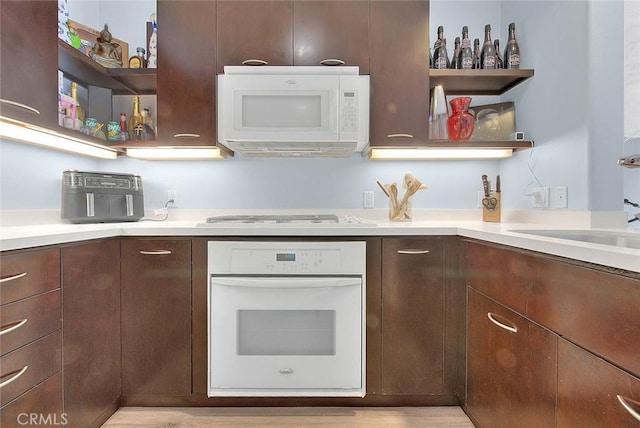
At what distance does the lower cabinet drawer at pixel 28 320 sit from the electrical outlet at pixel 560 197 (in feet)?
7.10

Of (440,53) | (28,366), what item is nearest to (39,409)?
(28,366)

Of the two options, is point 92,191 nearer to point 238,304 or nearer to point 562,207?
point 238,304

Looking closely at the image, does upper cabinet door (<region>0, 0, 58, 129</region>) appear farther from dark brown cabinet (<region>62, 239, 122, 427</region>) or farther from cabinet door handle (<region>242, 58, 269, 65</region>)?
cabinet door handle (<region>242, 58, 269, 65</region>)

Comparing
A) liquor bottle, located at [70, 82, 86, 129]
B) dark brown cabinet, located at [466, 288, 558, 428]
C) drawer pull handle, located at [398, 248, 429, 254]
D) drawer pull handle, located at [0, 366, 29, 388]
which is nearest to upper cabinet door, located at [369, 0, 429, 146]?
drawer pull handle, located at [398, 248, 429, 254]

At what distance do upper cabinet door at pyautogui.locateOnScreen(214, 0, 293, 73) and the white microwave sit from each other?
12 centimetres

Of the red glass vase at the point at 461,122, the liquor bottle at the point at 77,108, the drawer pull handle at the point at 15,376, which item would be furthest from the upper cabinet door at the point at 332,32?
the drawer pull handle at the point at 15,376

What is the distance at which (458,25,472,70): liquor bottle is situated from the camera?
6.61ft

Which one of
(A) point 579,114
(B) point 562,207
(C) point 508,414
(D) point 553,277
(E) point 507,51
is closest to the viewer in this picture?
(D) point 553,277

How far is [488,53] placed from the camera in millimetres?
2008

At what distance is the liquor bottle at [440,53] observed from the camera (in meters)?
2.02

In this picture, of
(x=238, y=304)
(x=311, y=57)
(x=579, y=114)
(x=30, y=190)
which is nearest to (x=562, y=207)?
(x=579, y=114)

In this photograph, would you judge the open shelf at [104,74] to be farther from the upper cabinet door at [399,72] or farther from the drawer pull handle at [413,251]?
the drawer pull handle at [413,251]

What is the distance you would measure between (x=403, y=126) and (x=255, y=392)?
155 centimetres

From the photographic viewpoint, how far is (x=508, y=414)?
1.21m
